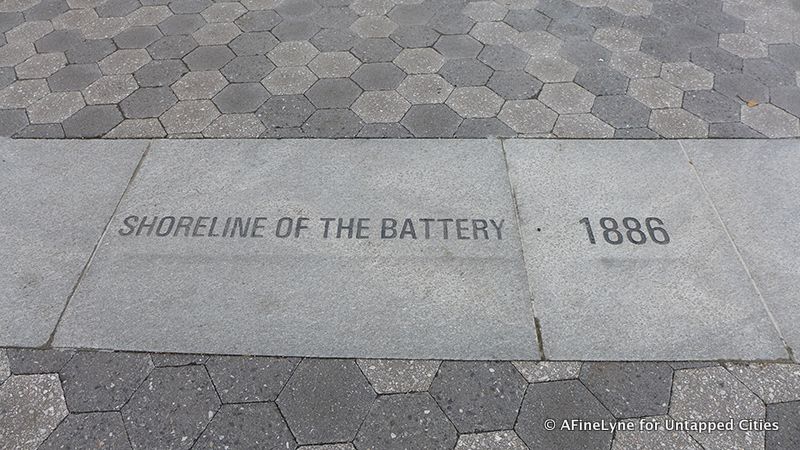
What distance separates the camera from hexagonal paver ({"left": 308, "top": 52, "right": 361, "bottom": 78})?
13.2 ft

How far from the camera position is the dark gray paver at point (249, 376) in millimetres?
2355

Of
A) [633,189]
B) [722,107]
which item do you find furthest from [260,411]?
[722,107]

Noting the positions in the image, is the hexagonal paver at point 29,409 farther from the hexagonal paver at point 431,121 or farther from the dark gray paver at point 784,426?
the dark gray paver at point 784,426

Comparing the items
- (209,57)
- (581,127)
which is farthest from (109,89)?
(581,127)

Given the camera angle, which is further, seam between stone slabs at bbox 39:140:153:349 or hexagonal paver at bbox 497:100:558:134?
hexagonal paver at bbox 497:100:558:134

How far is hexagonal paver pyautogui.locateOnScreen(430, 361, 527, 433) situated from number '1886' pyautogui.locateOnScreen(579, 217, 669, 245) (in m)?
0.92

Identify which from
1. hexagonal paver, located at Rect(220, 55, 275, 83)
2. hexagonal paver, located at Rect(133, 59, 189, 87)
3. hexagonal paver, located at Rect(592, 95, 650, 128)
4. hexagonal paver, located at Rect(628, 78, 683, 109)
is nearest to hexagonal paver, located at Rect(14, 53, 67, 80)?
hexagonal paver, located at Rect(133, 59, 189, 87)

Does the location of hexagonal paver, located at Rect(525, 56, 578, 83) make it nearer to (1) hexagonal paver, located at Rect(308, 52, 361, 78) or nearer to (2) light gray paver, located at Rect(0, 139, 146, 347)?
(1) hexagonal paver, located at Rect(308, 52, 361, 78)

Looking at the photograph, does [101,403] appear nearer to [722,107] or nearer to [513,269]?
[513,269]

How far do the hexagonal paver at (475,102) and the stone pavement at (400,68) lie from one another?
0.01 m

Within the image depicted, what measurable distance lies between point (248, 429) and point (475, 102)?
2459 millimetres

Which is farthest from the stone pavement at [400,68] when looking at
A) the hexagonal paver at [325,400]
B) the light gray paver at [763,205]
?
the hexagonal paver at [325,400]

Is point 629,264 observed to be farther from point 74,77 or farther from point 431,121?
point 74,77

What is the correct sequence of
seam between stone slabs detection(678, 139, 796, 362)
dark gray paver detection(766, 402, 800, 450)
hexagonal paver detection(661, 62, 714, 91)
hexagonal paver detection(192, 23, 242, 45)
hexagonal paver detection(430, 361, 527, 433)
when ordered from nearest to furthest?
dark gray paver detection(766, 402, 800, 450) < hexagonal paver detection(430, 361, 527, 433) < seam between stone slabs detection(678, 139, 796, 362) < hexagonal paver detection(661, 62, 714, 91) < hexagonal paver detection(192, 23, 242, 45)
